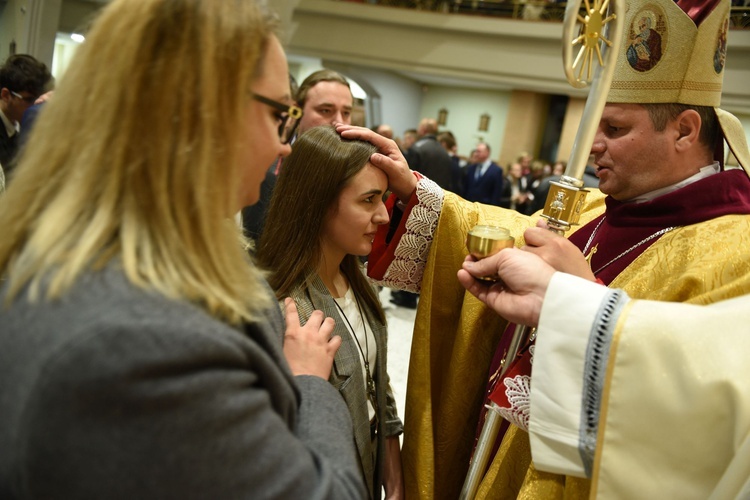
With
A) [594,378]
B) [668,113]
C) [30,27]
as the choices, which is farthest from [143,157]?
[30,27]

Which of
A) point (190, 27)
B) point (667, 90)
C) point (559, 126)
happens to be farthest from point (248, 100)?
point (559, 126)

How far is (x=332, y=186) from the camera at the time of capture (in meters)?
1.67

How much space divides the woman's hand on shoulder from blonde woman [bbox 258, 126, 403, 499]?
1.31 feet

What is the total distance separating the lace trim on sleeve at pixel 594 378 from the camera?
116 cm

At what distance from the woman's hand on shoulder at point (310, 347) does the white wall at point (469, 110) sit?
43.8 ft

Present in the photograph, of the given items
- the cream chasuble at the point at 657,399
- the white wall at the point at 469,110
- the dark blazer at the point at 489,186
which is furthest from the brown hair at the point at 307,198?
the white wall at the point at 469,110

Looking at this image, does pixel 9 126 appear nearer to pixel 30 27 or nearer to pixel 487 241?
pixel 30 27

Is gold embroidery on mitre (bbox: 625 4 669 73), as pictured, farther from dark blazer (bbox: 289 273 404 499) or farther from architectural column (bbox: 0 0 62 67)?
architectural column (bbox: 0 0 62 67)

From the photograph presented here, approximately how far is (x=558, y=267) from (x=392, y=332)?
3.88 meters

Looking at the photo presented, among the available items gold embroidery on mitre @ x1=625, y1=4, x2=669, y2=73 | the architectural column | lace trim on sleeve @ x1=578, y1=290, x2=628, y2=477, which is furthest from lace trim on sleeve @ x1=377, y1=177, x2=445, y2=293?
the architectural column

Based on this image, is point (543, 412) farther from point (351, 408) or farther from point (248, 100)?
point (248, 100)

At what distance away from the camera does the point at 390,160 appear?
5.73 feet

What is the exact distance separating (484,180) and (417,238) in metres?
6.79

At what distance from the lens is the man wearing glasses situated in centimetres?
322
